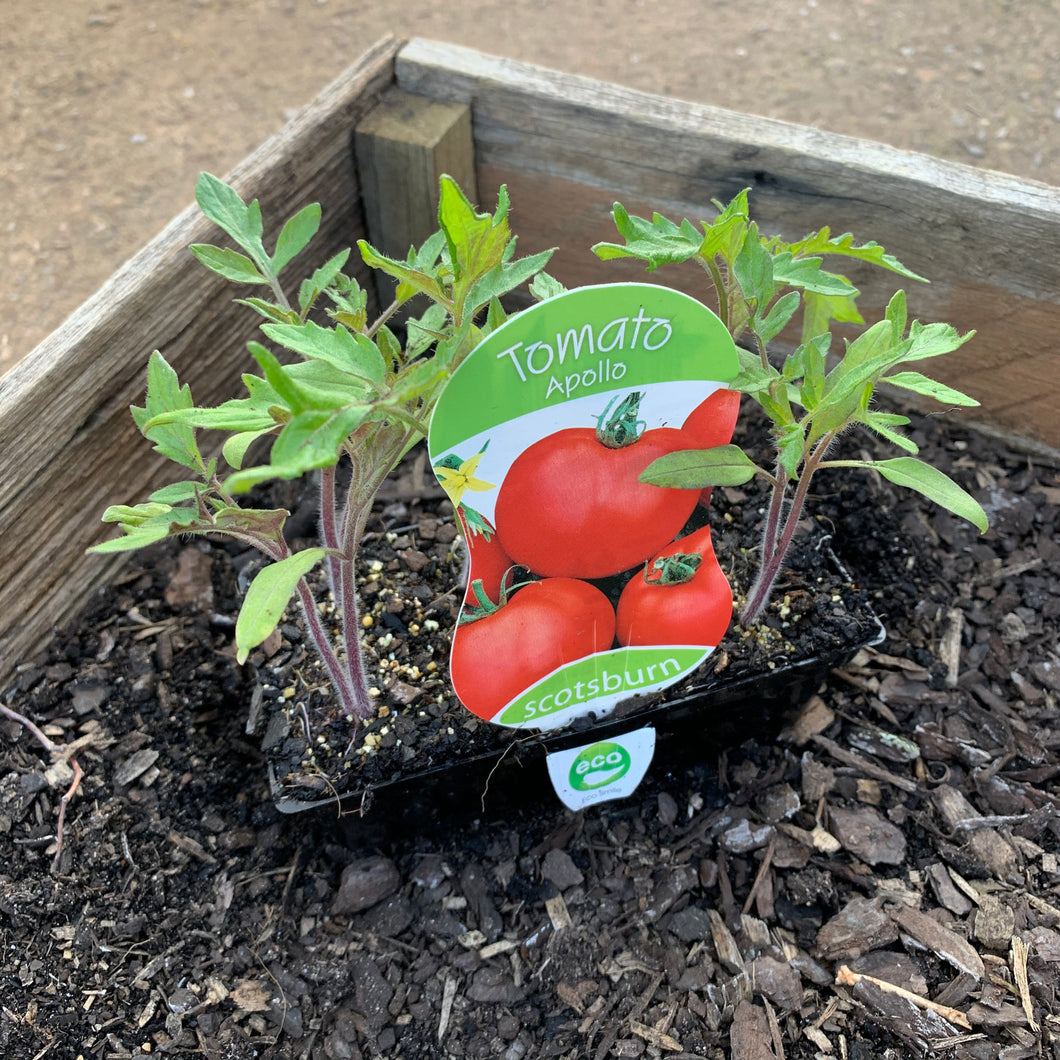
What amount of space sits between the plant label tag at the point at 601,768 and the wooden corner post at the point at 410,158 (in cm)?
104

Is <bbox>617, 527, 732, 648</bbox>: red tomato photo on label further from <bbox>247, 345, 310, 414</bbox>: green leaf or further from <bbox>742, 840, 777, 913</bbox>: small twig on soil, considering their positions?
<bbox>247, 345, 310, 414</bbox>: green leaf

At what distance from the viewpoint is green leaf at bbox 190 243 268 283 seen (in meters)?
1.11

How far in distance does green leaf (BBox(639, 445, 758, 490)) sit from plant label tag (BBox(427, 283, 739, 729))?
4cm

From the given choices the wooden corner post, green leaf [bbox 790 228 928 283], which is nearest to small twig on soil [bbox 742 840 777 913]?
green leaf [bbox 790 228 928 283]

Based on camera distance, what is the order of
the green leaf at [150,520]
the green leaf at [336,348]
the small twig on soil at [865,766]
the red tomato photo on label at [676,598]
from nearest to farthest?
the green leaf at [336,348] < the green leaf at [150,520] < the red tomato photo on label at [676,598] < the small twig on soil at [865,766]

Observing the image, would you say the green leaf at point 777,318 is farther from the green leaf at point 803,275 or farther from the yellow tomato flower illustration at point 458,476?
the yellow tomato flower illustration at point 458,476

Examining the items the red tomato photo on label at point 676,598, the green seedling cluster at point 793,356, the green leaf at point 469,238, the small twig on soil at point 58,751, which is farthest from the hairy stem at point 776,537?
the small twig on soil at point 58,751

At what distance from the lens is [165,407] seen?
1.07 metres

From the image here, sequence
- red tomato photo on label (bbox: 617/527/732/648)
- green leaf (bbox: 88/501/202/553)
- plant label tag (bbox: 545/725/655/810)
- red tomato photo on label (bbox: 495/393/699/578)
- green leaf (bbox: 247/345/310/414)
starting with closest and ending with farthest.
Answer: green leaf (bbox: 247/345/310/414)
green leaf (bbox: 88/501/202/553)
red tomato photo on label (bbox: 495/393/699/578)
red tomato photo on label (bbox: 617/527/732/648)
plant label tag (bbox: 545/725/655/810)

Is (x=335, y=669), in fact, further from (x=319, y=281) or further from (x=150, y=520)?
(x=319, y=281)

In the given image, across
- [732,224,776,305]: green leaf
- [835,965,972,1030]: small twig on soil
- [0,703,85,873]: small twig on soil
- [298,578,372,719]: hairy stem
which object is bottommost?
[835,965,972,1030]: small twig on soil

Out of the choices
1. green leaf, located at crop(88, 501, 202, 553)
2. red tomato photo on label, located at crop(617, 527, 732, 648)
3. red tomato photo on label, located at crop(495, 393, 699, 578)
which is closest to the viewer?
green leaf, located at crop(88, 501, 202, 553)

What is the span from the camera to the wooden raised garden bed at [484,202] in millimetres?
1419

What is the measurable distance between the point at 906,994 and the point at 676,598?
2.08 ft
